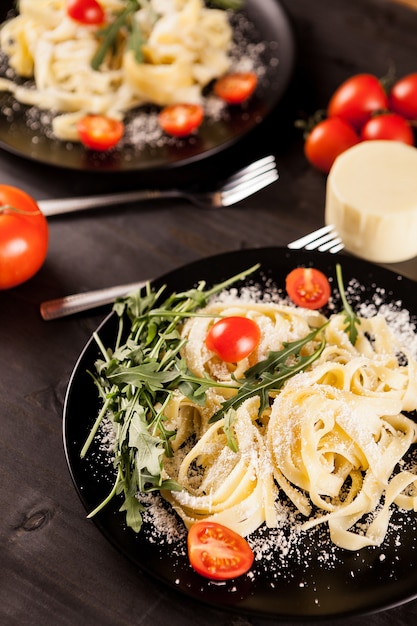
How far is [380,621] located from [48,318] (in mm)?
1744

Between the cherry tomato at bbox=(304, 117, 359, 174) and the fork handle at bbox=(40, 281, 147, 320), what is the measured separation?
46.6 inches

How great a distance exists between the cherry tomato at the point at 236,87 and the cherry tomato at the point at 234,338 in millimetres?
1612

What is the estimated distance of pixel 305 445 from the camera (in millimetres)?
2559

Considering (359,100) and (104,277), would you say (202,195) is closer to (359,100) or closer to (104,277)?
(104,277)

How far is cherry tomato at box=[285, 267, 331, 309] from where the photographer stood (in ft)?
10.3

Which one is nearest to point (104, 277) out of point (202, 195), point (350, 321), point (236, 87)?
point (202, 195)

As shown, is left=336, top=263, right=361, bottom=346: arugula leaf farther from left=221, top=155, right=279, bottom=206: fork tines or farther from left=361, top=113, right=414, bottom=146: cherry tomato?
left=361, top=113, right=414, bottom=146: cherry tomato

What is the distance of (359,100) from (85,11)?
4.83 feet

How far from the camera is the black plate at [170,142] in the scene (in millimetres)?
3721

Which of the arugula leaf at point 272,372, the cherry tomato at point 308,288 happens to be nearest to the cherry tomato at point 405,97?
the cherry tomato at point 308,288

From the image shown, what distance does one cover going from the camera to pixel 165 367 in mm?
2713

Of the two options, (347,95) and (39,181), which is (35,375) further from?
(347,95)

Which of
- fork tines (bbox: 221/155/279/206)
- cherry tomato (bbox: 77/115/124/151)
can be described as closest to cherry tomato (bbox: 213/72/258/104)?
fork tines (bbox: 221/155/279/206)

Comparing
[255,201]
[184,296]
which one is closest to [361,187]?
[255,201]
